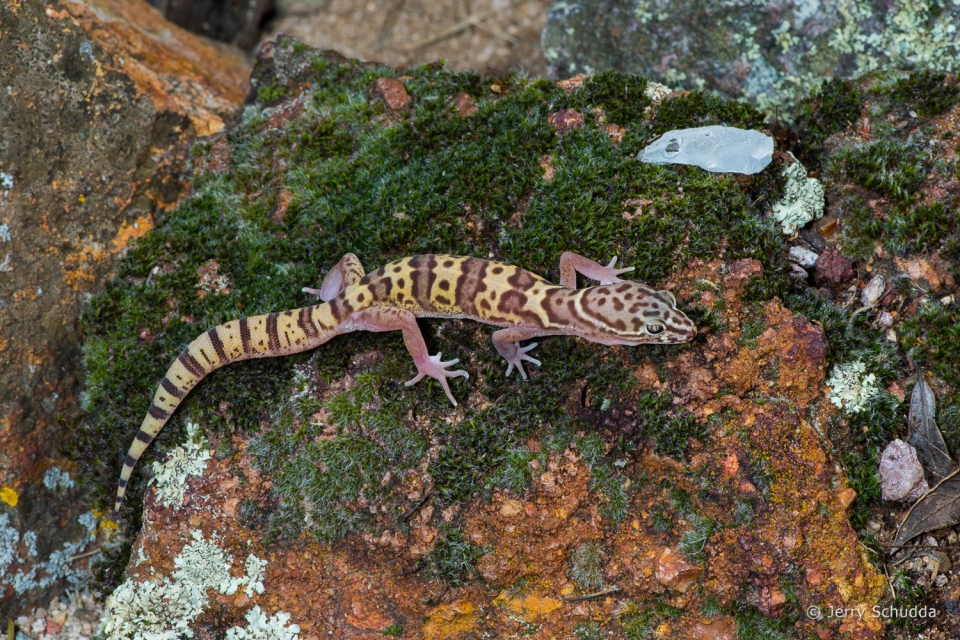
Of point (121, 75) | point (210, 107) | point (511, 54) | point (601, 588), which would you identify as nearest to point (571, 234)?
point (601, 588)

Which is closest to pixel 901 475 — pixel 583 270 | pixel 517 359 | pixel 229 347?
pixel 583 270

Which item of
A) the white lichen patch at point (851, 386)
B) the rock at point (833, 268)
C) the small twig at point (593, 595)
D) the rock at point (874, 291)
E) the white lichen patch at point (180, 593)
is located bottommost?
the small twig at point (593, 595)

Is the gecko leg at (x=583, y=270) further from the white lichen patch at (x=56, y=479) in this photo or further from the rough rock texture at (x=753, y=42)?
the white lichen patch at (x=56, y=479)

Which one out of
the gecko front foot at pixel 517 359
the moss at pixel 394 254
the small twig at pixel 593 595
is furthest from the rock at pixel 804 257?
the small twig at pixel 593 595

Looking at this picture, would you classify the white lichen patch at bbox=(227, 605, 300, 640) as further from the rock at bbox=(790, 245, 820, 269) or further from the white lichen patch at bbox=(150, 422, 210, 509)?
the rock at bbox=(790, 245, 820, 269)

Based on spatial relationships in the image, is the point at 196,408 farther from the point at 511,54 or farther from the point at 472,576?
the point at 511,54

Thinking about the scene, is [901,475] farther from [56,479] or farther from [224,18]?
[224,18]
